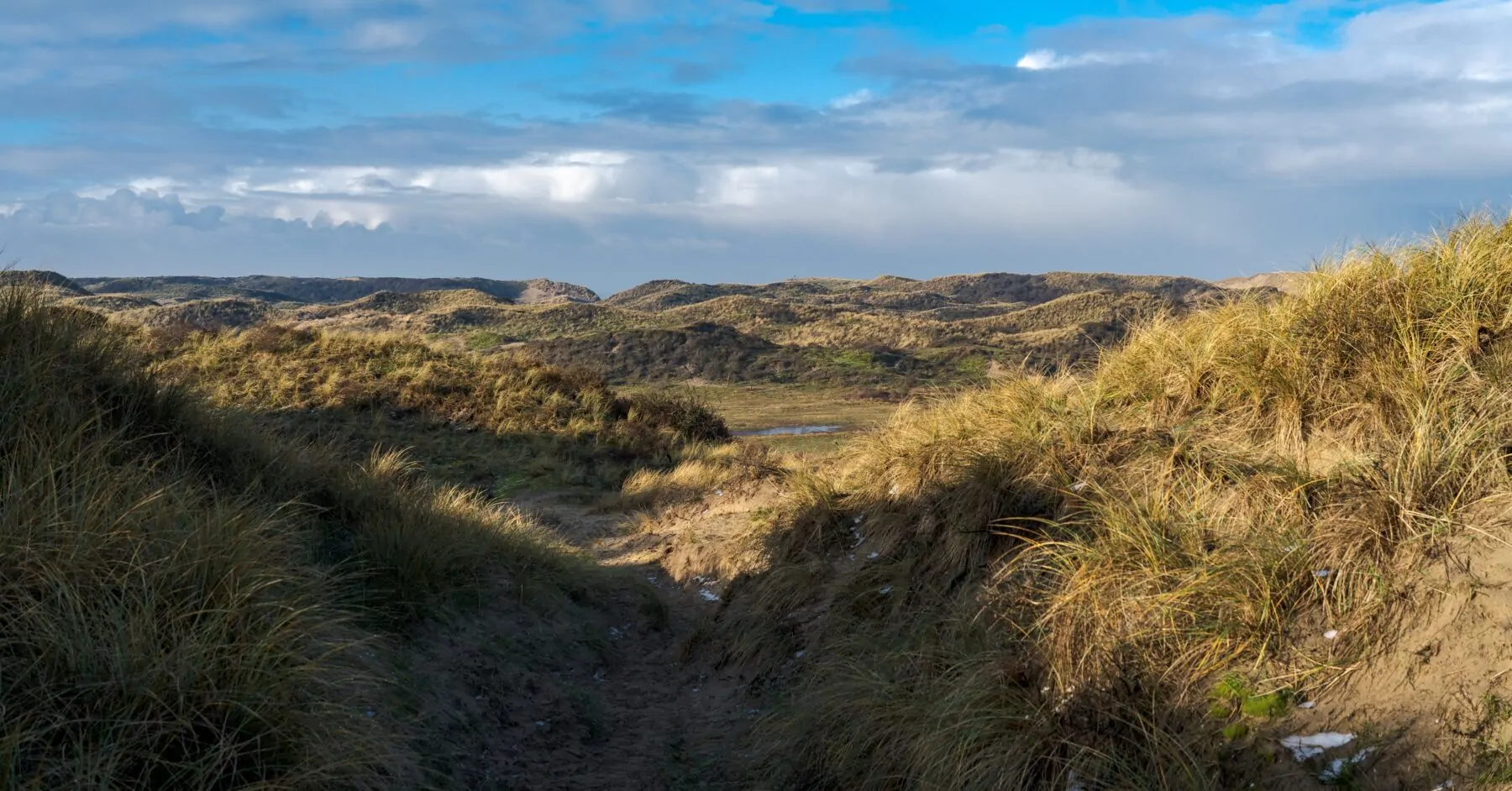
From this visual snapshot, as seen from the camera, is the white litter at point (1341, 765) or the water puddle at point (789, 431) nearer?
the white litter at point (1341, 765)

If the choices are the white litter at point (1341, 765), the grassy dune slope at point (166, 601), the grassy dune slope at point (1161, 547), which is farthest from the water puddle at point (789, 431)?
the white litter at point (1341, 765)

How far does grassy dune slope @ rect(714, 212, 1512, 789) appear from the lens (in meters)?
4.30

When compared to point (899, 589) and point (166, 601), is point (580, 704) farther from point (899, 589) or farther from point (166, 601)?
point (166, 601)

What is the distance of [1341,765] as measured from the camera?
3703mm

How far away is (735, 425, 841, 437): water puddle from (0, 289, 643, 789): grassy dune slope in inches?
837

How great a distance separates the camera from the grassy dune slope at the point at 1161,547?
4.30 metres

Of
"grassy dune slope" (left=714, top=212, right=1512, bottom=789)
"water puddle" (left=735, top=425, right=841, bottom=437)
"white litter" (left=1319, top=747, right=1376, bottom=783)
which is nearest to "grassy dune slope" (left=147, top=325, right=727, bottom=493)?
"water puddle" (left=735, top=425, right=841, bottom=437)

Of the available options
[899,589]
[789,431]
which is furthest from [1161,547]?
Answer: [789,431]

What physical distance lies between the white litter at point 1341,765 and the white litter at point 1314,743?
7cm

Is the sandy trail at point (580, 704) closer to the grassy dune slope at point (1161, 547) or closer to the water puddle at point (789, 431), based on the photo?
the grassy dune slope at point (1161, 547)

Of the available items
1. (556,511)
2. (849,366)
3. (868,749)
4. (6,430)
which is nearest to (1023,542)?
(868,749)

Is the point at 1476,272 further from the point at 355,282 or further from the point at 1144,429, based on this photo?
the point at 355,282

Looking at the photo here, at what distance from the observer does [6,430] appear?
512 centimetres

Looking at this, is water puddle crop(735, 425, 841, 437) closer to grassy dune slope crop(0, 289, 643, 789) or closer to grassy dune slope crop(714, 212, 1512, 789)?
grassy dune slope crop(714, 212, 1512, 789)
